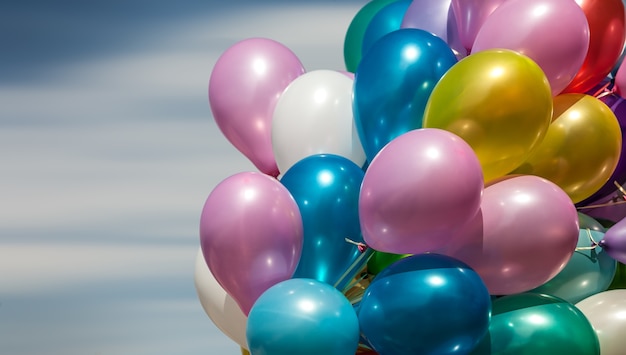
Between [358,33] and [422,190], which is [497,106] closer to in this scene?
[422,190]

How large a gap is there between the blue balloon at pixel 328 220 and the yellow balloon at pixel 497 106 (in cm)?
23

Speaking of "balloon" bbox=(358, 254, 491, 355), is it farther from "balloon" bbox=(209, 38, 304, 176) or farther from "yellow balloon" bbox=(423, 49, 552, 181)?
"balloon" bbox=(209, 38, 304, 176)

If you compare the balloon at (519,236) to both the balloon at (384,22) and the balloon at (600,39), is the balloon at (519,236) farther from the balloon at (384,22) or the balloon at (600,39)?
the balloon at (384,22)

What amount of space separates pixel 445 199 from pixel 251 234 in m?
0.40

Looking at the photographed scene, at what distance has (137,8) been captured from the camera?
12.8ft

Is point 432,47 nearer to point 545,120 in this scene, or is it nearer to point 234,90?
point 545,120

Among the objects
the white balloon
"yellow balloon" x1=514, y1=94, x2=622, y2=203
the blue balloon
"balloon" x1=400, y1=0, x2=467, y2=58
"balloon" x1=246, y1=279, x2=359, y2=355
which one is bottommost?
the white balloon

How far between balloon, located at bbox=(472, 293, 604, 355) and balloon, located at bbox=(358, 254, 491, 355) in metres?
0.10

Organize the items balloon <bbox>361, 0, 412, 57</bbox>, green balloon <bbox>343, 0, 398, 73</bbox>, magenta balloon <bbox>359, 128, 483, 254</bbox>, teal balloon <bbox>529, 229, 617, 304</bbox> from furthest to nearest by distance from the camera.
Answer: green balloon <bbox>343, 0, 398, 73</bbox>
balloon <bbox>361, 0, 412, 57</bbox>
teal balloon <bbox>529, 229, 617, 304</bbox>
magenta balloon <bbox>359, 128, 483, 254</bbox>

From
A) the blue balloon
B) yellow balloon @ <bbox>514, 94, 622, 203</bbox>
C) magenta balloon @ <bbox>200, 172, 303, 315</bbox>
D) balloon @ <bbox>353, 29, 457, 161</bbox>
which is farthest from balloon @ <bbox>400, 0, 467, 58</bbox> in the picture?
magenta balloon @ <bbox>200, 172, 303, 315</bbox>

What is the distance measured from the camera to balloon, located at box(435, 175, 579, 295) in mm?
2035

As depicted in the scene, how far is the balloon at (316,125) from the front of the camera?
2.36m

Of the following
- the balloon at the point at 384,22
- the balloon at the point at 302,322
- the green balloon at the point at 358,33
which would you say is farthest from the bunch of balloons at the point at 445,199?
the green balloon at the point at 358,33

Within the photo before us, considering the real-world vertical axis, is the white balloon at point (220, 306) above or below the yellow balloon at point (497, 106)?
below
